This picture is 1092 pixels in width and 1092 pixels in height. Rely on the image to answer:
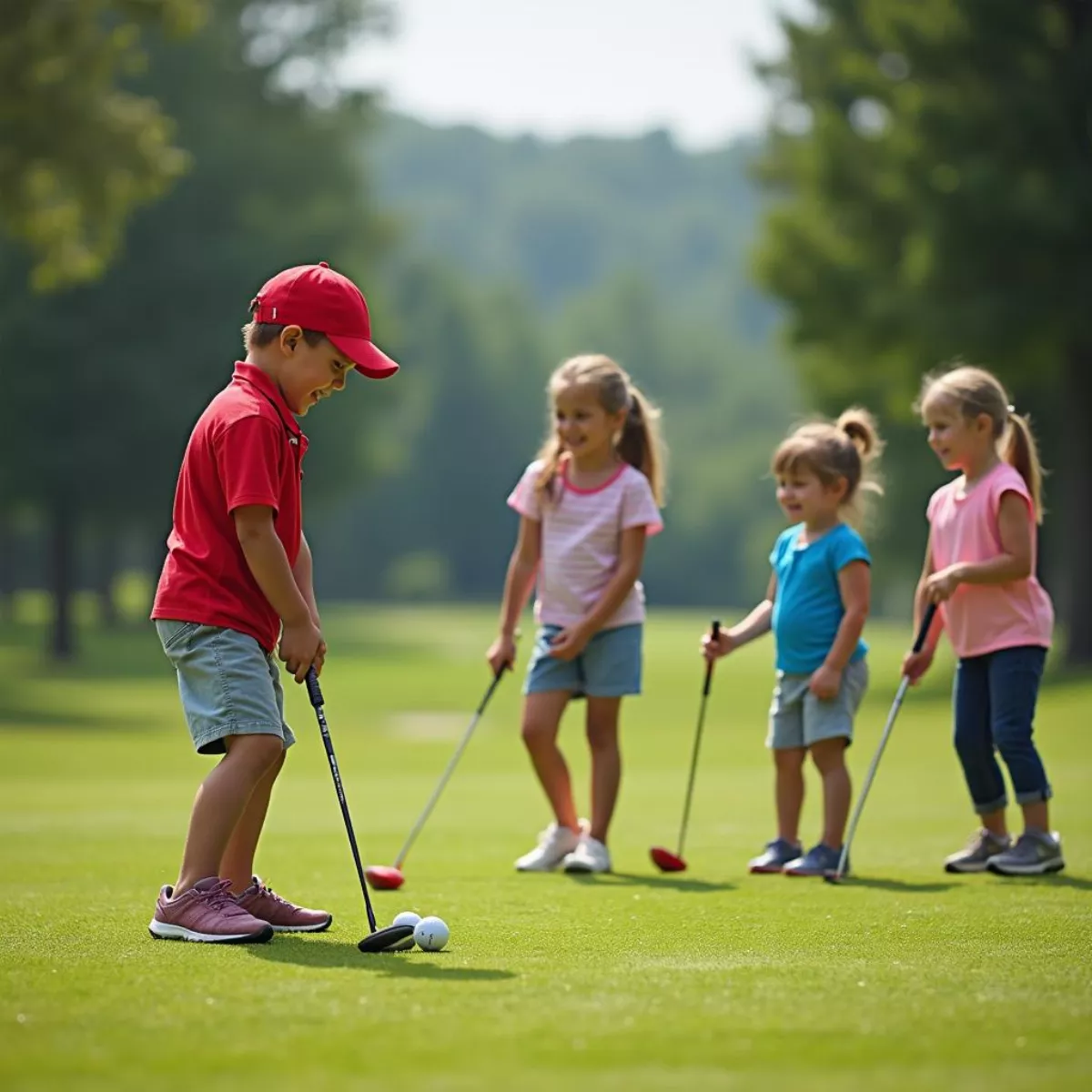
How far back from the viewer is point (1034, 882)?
23.0 feet

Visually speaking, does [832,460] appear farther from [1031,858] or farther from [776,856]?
[1031,858]

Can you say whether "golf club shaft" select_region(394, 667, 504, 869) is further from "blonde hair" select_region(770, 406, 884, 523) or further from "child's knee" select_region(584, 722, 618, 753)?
"blonde hair" select_region(770, 406, 884, 523)

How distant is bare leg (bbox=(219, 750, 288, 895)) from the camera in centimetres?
563

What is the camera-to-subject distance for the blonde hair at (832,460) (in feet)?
25.8

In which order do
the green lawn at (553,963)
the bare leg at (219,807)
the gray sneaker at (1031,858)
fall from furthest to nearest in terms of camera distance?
the gray sneaker at (1031,858) < the bare leg at (219,807) < the green lawn at (553,963)

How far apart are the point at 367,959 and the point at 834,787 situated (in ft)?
10.1

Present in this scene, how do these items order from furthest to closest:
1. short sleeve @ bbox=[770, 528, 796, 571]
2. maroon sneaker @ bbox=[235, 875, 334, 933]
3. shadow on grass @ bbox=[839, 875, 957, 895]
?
short sleeve @ bbox=[770, 528, 796, 571] < shadow on grass @ bbox=[839, 875, 957, 895] < maroon sneaker @ bbox=[235, 875, 334, 933]

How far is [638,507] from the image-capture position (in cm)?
798

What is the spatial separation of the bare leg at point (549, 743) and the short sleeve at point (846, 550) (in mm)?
1215

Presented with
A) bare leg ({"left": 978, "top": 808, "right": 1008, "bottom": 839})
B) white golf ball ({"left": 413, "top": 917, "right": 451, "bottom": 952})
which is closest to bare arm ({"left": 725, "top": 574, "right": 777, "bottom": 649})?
bare leg ({"left": 978, "top": 808, "right": 1008, "bottom": 839})

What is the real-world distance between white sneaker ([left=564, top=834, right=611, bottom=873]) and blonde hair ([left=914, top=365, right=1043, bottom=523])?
211 centimetres

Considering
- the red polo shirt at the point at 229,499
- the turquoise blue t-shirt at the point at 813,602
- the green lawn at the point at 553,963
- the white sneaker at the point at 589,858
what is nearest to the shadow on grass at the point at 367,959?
the green lawn at the point at 553,963

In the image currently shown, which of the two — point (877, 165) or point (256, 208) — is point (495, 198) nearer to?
point (256, 208)

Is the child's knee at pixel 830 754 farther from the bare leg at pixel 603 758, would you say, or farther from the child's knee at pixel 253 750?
the child's knee at pixel 253 750
